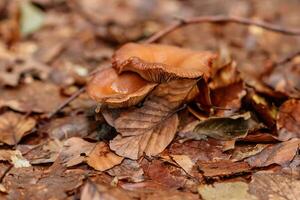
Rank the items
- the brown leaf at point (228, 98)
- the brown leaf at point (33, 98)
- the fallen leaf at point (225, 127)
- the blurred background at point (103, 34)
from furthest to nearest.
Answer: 1. the blurred background at point (103, 34)
2. the brown leaf at point (33, 98)
3. the brown leaf at point (228, 98)
4. the fallen leaf at point (225, 127)

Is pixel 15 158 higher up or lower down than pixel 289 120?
lower down

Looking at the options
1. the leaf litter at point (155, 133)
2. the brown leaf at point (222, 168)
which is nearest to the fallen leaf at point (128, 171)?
the leaf litter at point (155, 133)

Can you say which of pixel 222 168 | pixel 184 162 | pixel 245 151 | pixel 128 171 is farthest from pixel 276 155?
Answer: pixel 128 171

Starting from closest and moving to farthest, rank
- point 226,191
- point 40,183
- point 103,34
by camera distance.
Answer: point 226,191, point 40,183, point 103,34

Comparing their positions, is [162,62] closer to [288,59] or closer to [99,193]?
[99,193]

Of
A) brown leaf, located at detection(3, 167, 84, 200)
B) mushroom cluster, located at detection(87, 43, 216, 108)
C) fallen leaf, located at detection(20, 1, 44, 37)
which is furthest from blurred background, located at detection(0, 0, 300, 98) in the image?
brown leaf, located at detection(3, 167, 84, 200)

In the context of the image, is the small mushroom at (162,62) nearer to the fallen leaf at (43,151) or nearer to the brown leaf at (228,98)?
the brown leaf at (228,98)
